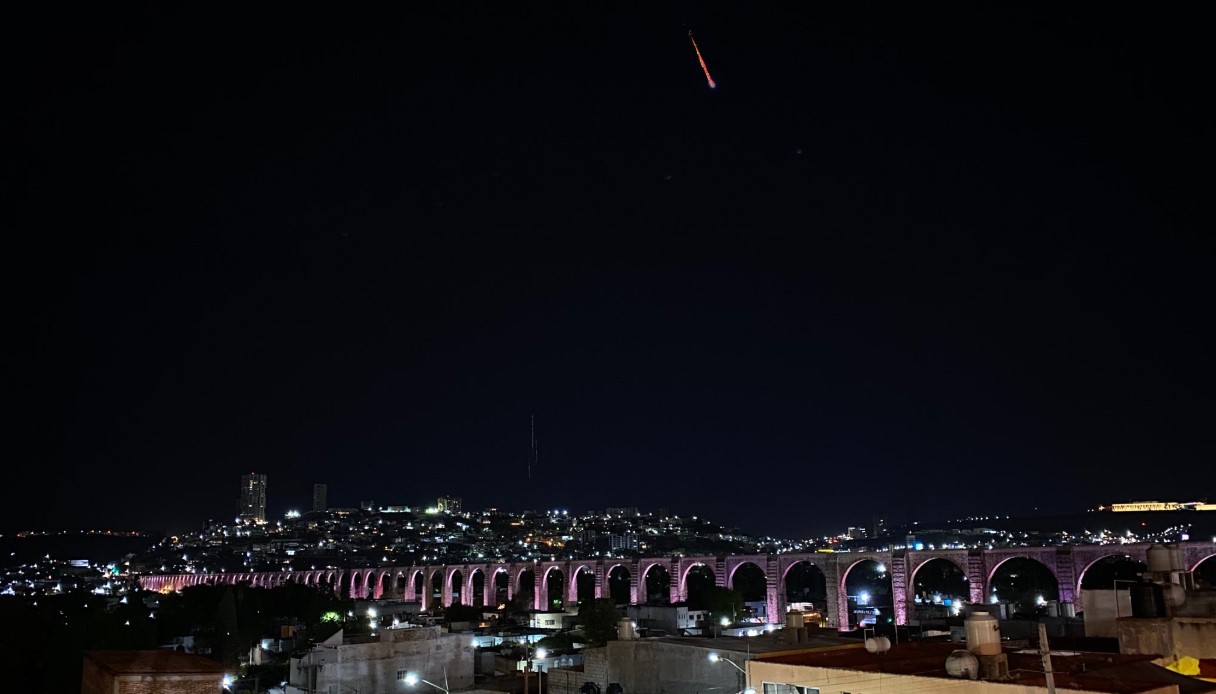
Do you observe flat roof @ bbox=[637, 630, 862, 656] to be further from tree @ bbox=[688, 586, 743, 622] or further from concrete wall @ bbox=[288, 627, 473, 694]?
tree @ bbox=[688, 586, 743, 622]

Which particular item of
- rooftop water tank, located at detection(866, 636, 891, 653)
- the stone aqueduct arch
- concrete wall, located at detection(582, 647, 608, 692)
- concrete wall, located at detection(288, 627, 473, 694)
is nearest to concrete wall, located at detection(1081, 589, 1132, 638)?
rooftop water tank, located at detection(866, 636, 891, 653)

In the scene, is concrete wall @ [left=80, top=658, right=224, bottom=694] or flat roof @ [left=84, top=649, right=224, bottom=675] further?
flat roof @ [left=84, top=649, right=224, bottom=675]

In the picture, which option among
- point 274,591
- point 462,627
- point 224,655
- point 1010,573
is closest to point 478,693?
point 462,627

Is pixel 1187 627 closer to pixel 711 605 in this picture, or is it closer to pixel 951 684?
pixel 951 684

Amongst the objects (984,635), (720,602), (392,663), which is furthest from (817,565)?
(984,635)

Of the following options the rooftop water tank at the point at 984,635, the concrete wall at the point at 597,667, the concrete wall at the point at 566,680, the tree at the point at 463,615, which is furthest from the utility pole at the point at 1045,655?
the tree at the point at 463,615

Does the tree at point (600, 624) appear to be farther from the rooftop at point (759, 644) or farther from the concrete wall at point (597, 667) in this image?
the rooftop at point (759, 644)
